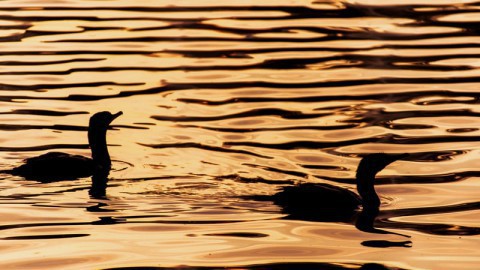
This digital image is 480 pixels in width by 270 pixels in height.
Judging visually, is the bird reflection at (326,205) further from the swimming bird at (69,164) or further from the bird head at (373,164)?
the swimming bird at (69,164)

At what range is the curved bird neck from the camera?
54.9 ft

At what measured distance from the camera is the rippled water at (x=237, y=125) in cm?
1331

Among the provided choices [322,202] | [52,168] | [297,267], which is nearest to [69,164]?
[52,168]

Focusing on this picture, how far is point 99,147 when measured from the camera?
16938 mm

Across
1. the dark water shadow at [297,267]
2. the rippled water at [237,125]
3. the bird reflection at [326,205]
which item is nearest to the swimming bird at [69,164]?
the rippled water at [237,125]

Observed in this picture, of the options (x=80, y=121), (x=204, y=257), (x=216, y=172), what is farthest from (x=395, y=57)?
(x=204, y=257)

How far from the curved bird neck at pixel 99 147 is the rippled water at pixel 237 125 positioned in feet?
0.84

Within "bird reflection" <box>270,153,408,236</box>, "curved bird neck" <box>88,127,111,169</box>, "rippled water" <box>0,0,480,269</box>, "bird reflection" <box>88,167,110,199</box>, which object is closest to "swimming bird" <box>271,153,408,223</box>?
"bird reflection" <box>270,153,408,236</box>

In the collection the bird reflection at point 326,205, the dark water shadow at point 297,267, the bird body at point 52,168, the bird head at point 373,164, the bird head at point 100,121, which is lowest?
the dark water shadow at point 297,267

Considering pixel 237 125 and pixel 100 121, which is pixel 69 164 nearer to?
pixel 100 121

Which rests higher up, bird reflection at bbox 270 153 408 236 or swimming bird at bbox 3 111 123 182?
swimming bird at bbox 3 111 123 182

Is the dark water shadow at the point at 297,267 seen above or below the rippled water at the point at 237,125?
below

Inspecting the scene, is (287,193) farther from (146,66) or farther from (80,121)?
(146,66)

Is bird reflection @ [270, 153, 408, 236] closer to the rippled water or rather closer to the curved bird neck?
the rippled water
